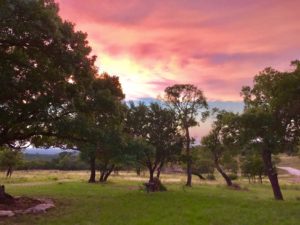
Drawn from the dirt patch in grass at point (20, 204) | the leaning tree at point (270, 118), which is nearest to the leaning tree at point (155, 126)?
the leaning tree at point (270, 118)

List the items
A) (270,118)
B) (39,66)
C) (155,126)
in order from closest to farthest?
1. (39,66)
2. (270,118)
3. (155,126)

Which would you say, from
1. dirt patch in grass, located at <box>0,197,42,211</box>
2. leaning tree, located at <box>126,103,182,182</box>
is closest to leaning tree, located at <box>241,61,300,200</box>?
leaning tree, located at <box>126,103,182,182</box>

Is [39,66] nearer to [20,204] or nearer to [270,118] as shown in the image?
[20,204]

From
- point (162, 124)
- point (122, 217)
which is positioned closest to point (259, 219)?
point (122, 217)

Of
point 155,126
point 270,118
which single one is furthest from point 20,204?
point 155,126

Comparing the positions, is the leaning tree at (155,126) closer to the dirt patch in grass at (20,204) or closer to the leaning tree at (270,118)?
the leaning tree at (270,118)

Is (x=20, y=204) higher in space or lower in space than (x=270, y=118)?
lower

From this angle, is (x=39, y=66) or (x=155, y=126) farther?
(x=155, y=126)

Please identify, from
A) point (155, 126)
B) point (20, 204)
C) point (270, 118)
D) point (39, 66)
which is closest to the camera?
point (39, 66)

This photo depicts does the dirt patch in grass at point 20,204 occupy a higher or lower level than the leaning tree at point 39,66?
lower

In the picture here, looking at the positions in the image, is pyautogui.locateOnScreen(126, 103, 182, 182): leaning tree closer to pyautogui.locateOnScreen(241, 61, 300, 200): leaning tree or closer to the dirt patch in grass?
pyautogui.locateOnScreen(241, 61, 300, 200): leaning tree

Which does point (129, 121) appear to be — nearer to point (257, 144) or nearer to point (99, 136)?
point (257, 144)

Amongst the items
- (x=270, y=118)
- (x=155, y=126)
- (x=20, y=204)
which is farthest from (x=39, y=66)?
(x=155, y=126)

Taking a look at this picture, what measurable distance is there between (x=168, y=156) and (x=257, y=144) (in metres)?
19.8
